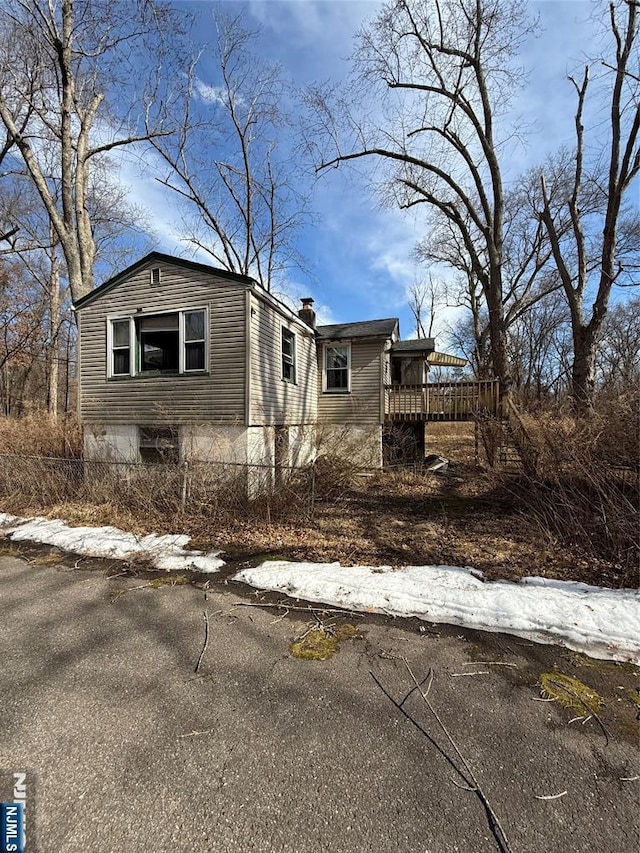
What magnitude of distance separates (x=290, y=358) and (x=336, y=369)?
2849mm

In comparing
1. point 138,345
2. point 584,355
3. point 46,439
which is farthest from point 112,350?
point 584,355

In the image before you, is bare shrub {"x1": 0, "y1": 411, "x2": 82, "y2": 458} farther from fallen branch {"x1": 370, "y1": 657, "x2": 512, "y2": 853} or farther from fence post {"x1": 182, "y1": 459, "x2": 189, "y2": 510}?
fallen branch {"x1": 370, "y1": 657, "x2": 512, "y2": 853}

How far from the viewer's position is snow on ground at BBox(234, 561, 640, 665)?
302cm

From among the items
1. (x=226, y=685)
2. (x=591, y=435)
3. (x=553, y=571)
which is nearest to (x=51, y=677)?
(x=226, y=685)

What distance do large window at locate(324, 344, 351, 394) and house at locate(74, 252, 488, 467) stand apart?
2.22 m

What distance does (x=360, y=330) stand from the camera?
42.2ft

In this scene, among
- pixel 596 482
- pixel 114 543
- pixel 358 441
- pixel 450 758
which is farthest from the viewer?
pixel 358 441

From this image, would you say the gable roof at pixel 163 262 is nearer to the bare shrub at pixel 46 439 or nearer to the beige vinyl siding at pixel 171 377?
the beige vinyl siding at pixel 171 377

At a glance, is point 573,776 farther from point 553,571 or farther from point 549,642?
point 553,571

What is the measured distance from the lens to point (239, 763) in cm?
190

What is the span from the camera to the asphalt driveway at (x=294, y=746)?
158cm

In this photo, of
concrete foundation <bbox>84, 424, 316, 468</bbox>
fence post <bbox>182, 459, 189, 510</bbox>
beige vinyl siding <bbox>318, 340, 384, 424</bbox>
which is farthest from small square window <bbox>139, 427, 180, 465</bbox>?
beige vinyl siding <bbox>318, 340, 384, 424</bbox>

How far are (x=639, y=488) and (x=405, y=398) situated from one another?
840 cm

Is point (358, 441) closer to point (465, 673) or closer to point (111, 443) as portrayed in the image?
point (111, 443)
